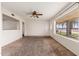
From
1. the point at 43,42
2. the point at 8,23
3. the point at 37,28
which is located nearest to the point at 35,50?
the point at 43,42

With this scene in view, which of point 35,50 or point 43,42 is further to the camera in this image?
point 43,42

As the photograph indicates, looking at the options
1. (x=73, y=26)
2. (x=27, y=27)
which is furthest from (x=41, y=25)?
(x=73, y=26)

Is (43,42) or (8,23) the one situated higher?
(8,23)

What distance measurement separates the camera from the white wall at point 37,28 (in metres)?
16.3

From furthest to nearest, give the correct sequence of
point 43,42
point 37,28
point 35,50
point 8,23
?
point 37,28 → point 8,23 → point 43,42 → point 35,50

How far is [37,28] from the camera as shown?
16.5 m

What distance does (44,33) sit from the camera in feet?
53.9

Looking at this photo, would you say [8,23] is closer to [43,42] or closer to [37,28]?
[43,42]

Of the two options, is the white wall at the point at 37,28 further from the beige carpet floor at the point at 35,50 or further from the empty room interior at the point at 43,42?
the beige carpet floor at the point at 35,50

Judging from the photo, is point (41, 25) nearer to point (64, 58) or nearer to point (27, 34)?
point (27, 34)

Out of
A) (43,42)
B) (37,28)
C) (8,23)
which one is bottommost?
(43,42)

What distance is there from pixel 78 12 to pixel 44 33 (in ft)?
37.6

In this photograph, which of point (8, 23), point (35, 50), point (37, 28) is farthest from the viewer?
point (37, 28)

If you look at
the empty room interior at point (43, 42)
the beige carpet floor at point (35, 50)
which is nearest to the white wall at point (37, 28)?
the empty room interior at point (43, 42)
